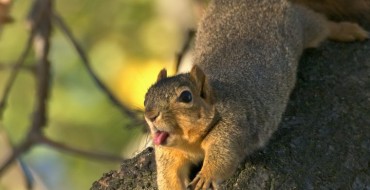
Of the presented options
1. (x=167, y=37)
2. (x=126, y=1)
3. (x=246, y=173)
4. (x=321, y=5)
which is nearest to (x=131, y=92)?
(x=167, y=37)

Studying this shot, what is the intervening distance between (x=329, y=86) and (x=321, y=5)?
2.79 ft

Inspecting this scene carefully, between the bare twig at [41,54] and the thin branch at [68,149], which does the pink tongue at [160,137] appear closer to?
the thin branch at [68,149]

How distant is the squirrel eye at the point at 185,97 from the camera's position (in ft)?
8.77

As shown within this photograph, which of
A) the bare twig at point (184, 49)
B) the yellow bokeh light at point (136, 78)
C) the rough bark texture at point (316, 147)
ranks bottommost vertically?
the yellow bokeh light at point (136, 78)

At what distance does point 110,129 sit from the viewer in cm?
794

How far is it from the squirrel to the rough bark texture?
0.07m

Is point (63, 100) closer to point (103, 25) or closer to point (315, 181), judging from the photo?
point (103, 25)

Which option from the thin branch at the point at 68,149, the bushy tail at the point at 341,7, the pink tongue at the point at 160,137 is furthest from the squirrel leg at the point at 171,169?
the bushy tail at the point at 341,7

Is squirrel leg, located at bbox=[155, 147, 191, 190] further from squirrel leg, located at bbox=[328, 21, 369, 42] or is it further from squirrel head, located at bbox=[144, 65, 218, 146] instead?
squirrel leg, located at bbox=[328, 21, 369, 42]

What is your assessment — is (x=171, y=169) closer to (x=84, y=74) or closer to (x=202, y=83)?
(x=202, y=83)

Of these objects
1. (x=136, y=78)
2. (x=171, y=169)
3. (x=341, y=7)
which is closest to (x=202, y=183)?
(x=171, y=169)

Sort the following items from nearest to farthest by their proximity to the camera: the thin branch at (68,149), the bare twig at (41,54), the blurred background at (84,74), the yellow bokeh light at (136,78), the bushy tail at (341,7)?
the thin branch at (68,149), the bare twig at (41,54), the bushy tail at (341,7), the yellow bokeh light at (136,78), the blurred background at (84,74)

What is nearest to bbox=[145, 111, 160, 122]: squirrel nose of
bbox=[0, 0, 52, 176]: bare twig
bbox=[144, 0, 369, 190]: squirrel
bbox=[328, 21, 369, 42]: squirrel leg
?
bbox=[144, 0, 369, 190]: squirrel

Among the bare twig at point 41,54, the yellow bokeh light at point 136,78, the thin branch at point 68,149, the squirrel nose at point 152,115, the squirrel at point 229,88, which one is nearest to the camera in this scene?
the squirrel nose at point 152,115
